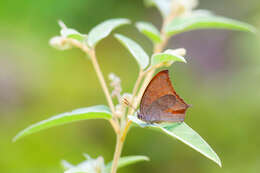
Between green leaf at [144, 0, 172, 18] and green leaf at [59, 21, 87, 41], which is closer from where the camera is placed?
green leaf at [59, 21, 87, 41]

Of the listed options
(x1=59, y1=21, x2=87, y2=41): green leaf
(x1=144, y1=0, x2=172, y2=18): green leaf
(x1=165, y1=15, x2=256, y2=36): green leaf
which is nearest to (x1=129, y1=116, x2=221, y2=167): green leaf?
(x1=59, y1=21, x2=87, y2=41): green leaf

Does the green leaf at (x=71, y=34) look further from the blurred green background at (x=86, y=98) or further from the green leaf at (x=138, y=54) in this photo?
the blurred green background at (x=86, y=98)

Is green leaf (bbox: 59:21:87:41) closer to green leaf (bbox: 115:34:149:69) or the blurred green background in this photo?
green leaf (bbox: 115:34:149:69)

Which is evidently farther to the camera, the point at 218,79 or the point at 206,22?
the point at 218,79

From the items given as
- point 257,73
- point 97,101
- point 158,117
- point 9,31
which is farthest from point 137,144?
point 158,117

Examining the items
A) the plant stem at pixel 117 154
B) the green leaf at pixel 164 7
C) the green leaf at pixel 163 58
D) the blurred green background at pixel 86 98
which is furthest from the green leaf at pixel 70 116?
the blurred green background at pixel 86 98

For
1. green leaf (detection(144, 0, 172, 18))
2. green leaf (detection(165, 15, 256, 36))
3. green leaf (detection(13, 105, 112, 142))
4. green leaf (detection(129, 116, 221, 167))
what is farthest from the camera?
green leaf (detection(144, 0, 172, 18))

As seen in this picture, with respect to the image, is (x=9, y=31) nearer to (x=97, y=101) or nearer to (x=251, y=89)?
(x=97, y=101)
